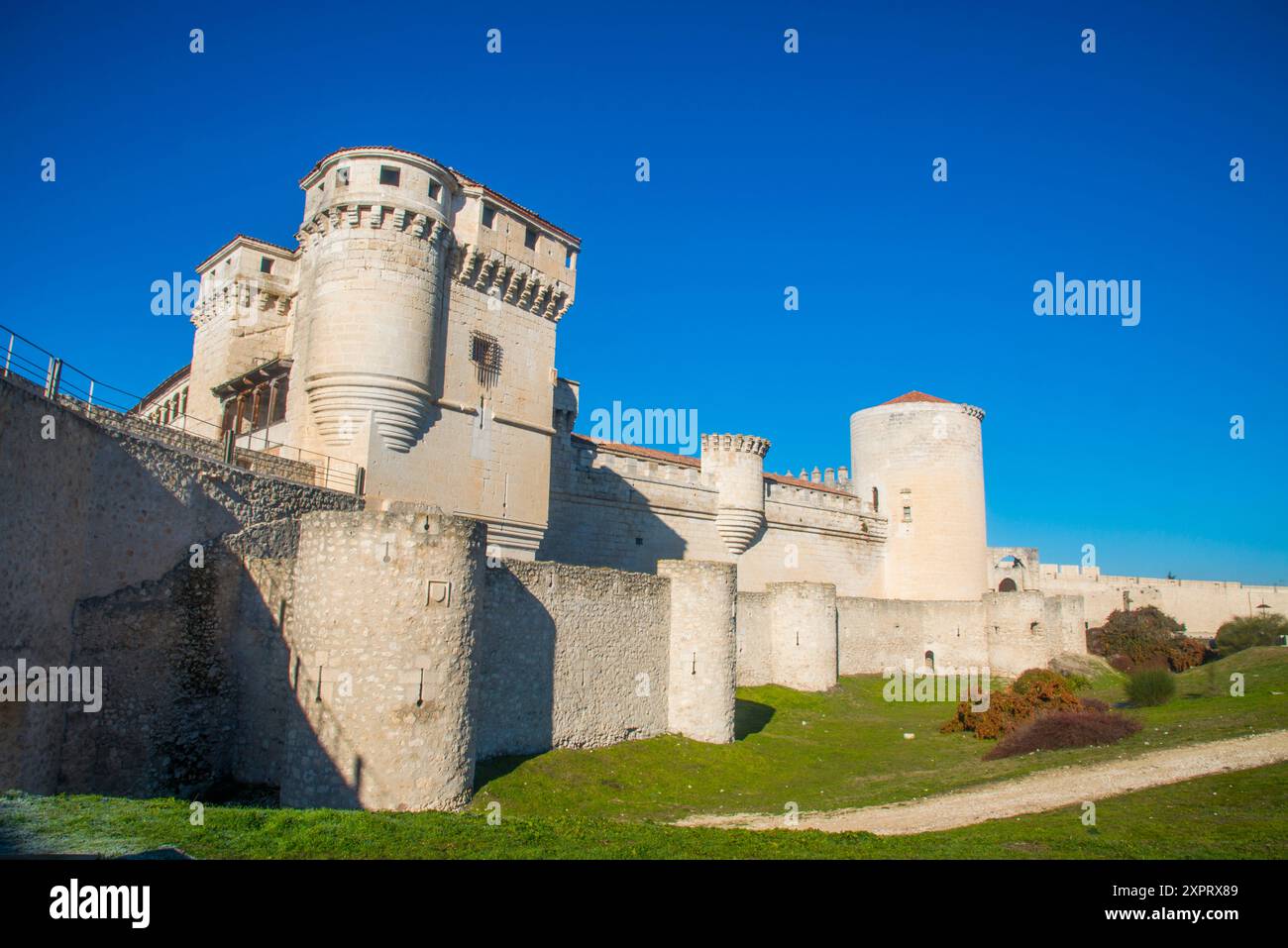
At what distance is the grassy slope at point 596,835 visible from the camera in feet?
23.0

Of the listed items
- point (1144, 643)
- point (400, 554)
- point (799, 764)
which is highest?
point (400, 554)

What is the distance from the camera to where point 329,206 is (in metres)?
19.8

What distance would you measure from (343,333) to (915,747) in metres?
16.4

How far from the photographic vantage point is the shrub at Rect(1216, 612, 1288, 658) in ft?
135

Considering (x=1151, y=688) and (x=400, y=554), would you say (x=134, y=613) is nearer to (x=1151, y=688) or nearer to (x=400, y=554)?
(x=400, y=554)

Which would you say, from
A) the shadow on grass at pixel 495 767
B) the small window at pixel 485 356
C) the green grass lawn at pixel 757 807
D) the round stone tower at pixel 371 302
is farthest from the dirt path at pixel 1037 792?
the small window at pixel 485 356

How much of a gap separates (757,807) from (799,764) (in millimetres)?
4601

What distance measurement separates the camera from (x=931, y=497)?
41.3 metres

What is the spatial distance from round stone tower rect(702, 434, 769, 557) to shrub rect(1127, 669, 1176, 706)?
14651 mm

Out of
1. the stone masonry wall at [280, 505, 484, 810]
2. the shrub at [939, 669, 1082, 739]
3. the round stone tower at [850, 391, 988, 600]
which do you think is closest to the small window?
the stone masonry wall at [280, 505, 484, 810]

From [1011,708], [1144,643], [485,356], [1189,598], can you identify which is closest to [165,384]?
[485,356]

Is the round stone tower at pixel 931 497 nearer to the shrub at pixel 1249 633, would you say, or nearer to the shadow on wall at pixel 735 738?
the shrub at pixel 1249 633

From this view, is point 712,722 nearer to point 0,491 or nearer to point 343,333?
point 343,333
